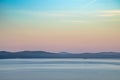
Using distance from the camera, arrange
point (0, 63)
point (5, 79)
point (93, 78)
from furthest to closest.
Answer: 1. point (0, 63)
2. point (93, 78)
3. point (5, 79)

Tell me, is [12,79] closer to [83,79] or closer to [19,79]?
[19,79]

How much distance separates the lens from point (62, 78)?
4.24 m

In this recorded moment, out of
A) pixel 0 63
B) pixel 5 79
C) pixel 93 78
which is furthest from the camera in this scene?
pixel 0 63

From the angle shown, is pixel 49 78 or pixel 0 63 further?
pixel 0 63

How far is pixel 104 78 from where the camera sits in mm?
4285

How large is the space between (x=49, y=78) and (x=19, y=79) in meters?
0.47

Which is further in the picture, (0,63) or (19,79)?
(0,63)

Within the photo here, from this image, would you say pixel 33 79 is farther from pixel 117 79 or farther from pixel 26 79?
pixel 117 79

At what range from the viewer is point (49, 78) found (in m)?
4.28

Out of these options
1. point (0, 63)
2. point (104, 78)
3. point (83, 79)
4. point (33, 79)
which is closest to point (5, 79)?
point (33, 79)

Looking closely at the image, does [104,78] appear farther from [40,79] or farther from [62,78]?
[40,79]

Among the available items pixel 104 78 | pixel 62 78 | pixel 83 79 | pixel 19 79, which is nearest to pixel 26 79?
pixel 19 79

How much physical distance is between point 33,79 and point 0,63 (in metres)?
3.46

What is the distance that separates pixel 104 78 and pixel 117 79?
237 millimetres
